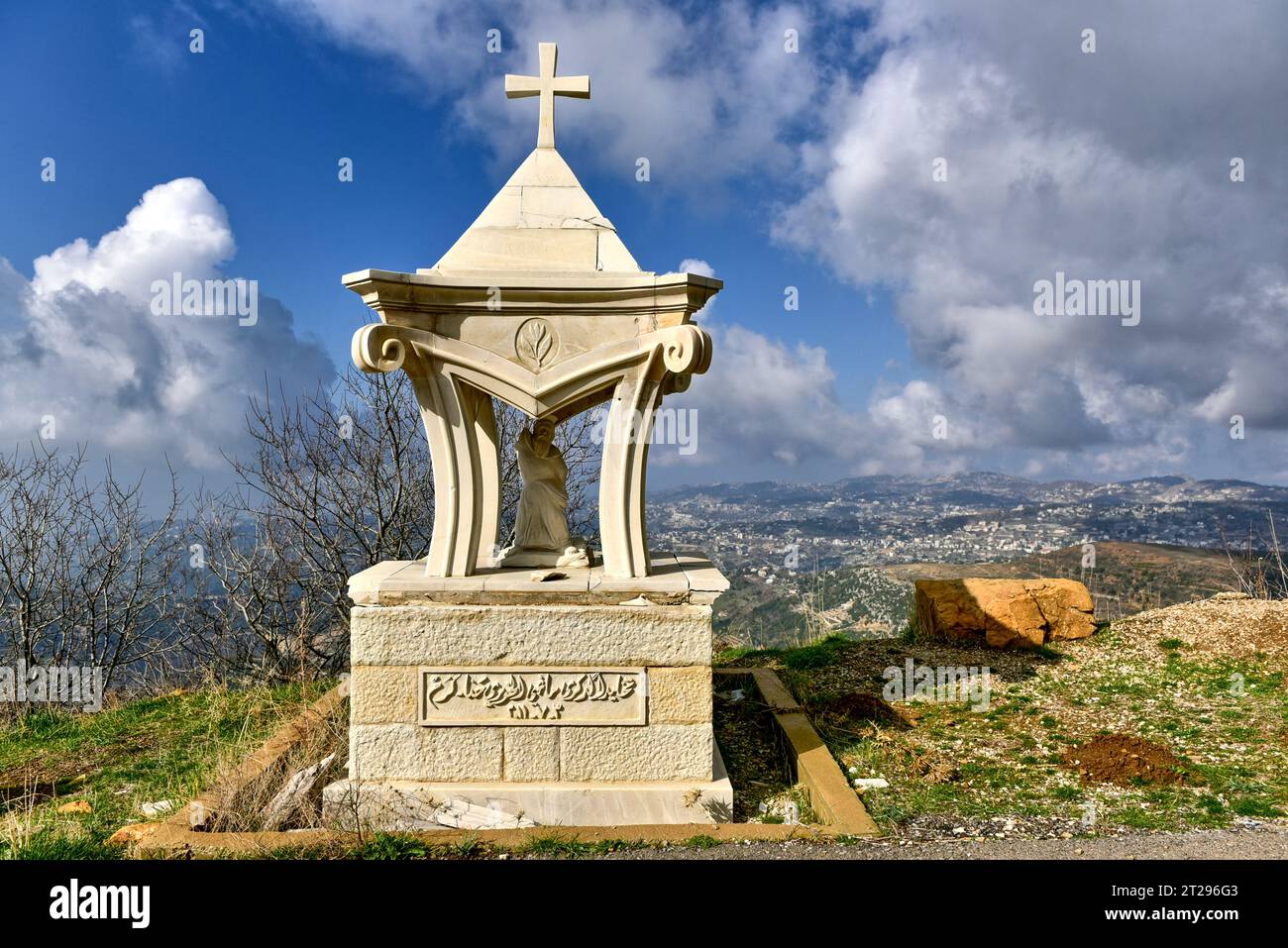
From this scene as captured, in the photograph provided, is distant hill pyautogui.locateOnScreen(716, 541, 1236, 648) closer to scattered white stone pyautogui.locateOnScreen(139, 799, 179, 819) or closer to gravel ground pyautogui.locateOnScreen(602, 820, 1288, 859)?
gravel ground pyautogui.locateOnScreen(602, 820, 1288, 859)

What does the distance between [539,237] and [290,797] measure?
11.9 feet

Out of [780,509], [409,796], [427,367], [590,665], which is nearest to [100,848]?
[409,796]

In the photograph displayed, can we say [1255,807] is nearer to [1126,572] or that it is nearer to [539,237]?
[539,237]

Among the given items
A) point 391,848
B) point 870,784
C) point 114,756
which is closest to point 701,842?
point 870,784

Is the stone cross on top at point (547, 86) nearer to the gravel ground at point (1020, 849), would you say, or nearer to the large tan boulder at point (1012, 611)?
the gravel ground at point (1020, 849)

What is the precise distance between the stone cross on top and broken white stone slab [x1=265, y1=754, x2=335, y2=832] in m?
4.31

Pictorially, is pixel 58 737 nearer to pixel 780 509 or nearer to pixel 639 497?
pixel 639 497

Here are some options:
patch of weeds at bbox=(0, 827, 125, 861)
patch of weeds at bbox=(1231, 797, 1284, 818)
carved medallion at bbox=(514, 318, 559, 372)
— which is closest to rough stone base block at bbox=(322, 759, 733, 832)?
patch of weeds at bbox=(0, 827, 125, 861)

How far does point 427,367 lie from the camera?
4.66 m

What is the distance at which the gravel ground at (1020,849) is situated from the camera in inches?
159

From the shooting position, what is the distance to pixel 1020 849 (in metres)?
4.15

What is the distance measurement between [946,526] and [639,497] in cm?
1940

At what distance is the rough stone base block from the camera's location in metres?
4.36

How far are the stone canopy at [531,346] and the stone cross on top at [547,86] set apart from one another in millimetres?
885
